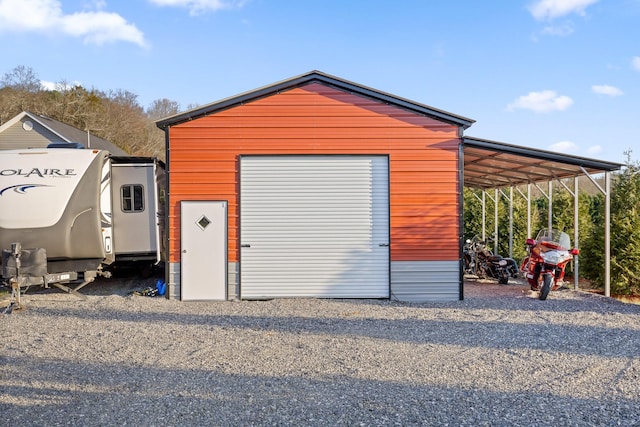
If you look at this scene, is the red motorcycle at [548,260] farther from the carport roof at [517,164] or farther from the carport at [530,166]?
the carport roof at [517,164]

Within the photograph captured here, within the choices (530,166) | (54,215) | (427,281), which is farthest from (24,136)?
(530,166)

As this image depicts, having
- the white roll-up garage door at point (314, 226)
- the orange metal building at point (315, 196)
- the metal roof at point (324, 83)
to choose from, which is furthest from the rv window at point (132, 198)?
the white roll-up garage door at point (314, 226)

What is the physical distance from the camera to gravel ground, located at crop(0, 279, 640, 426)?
163 inches

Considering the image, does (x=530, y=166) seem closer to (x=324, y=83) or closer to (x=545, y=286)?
(x=545, y=286)

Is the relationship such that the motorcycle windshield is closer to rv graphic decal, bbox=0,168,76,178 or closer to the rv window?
the rv window

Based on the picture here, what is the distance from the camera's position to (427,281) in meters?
9.49

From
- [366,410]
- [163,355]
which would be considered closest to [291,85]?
[163,355]

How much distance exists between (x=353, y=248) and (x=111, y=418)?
603cm

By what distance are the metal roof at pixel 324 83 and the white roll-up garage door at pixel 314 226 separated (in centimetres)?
102

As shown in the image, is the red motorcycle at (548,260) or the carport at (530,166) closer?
the carport at (530,166)

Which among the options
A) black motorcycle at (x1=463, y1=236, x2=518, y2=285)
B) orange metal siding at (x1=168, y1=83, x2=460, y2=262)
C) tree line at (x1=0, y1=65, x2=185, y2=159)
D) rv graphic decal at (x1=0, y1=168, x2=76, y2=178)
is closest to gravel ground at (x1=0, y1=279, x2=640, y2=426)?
orange metal siding at (x1=168, y1=83, x2=460, y2=262)

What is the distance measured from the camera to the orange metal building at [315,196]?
374 inches

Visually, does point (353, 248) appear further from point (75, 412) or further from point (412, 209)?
point (75, 412)

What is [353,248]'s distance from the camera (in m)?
9.62
